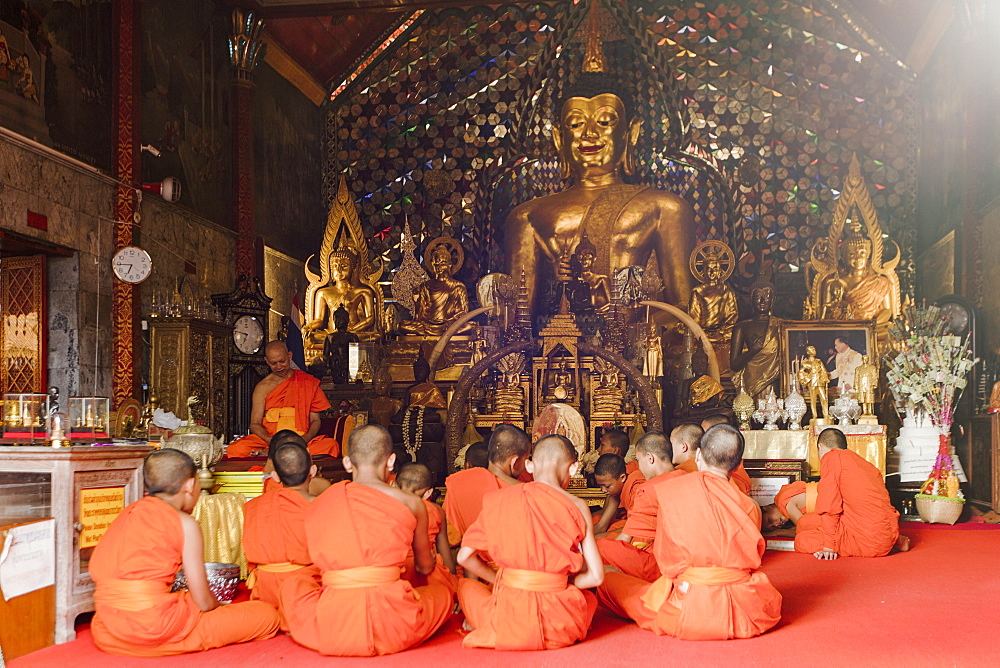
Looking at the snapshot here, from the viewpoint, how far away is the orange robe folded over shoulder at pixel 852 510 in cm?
588

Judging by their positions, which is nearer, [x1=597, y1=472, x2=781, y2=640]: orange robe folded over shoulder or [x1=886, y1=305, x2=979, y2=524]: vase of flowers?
[x1=597, y1=472, x2=781, y2=640]: orange robe folded over shoulder

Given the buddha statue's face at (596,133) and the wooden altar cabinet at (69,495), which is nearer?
the wooden altar cabinet at (69,495)

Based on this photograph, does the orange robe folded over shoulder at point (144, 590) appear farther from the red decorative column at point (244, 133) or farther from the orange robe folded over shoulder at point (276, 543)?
the red decorative column at point (244, 133)

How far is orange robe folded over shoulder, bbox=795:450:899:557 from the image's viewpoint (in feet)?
19.3

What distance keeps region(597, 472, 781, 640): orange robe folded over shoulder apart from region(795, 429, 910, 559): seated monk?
2204 mm

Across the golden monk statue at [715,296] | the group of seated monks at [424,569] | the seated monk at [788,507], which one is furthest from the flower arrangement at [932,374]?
the group of seated monks at [424,569]

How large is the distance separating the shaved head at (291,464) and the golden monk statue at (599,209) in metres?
6.93

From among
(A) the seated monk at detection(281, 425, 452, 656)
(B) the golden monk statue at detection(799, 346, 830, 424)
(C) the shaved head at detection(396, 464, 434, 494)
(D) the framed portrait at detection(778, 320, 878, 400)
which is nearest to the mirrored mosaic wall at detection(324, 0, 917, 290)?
(D) the framed portrait at detection(778, 320, 878, 400)

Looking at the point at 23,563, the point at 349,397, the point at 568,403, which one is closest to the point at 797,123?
the point at 568,403

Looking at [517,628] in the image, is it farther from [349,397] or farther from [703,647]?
[349,397]

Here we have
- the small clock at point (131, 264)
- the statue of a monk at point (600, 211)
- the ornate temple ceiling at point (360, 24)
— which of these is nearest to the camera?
the small clock at point (131, 264)

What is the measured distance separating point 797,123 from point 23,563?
10.4 metres

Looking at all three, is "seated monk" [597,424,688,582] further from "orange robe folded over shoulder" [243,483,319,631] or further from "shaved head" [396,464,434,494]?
"orange robe folded over shoulder" [243,483,319,631]

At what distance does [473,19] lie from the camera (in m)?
12.6
